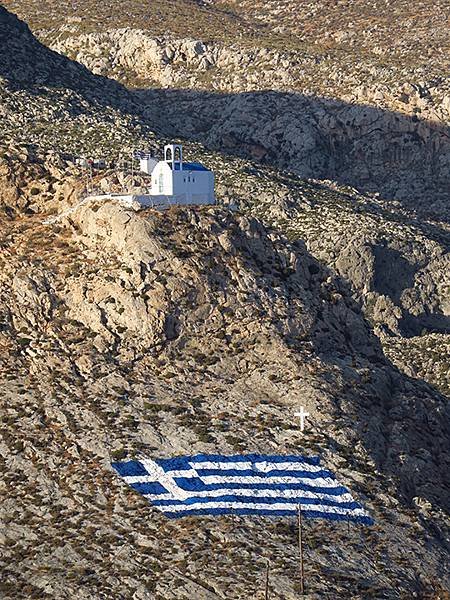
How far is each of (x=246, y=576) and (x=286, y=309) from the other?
25133mm

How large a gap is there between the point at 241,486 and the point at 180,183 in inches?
1045

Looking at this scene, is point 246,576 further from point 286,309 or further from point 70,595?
point 286,309

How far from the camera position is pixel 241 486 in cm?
10075

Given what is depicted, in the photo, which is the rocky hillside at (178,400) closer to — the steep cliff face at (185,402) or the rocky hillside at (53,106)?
the steep cliff face at (185,402)

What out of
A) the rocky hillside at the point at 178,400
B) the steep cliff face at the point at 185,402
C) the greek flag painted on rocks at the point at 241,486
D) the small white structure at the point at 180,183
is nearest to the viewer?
the rocky hillside at the point at 178,400

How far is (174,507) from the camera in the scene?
98812 millimetres

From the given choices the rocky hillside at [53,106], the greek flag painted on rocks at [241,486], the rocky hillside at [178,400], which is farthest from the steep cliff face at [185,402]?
the rocky hillside at [53,106]

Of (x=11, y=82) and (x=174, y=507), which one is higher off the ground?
(x=11, y=82)

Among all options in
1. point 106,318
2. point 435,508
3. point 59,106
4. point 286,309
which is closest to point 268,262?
point 286,309

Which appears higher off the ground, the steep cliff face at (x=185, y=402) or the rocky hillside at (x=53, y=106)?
the rocky hillside at (x=53, y=106)

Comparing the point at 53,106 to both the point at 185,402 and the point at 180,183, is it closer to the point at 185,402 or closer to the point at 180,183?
the point at 180,183

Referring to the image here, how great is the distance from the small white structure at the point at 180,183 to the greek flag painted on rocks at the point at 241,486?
21.9 metres

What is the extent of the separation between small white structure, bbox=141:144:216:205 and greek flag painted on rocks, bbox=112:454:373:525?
21.9m

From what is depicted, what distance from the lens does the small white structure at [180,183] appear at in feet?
392
